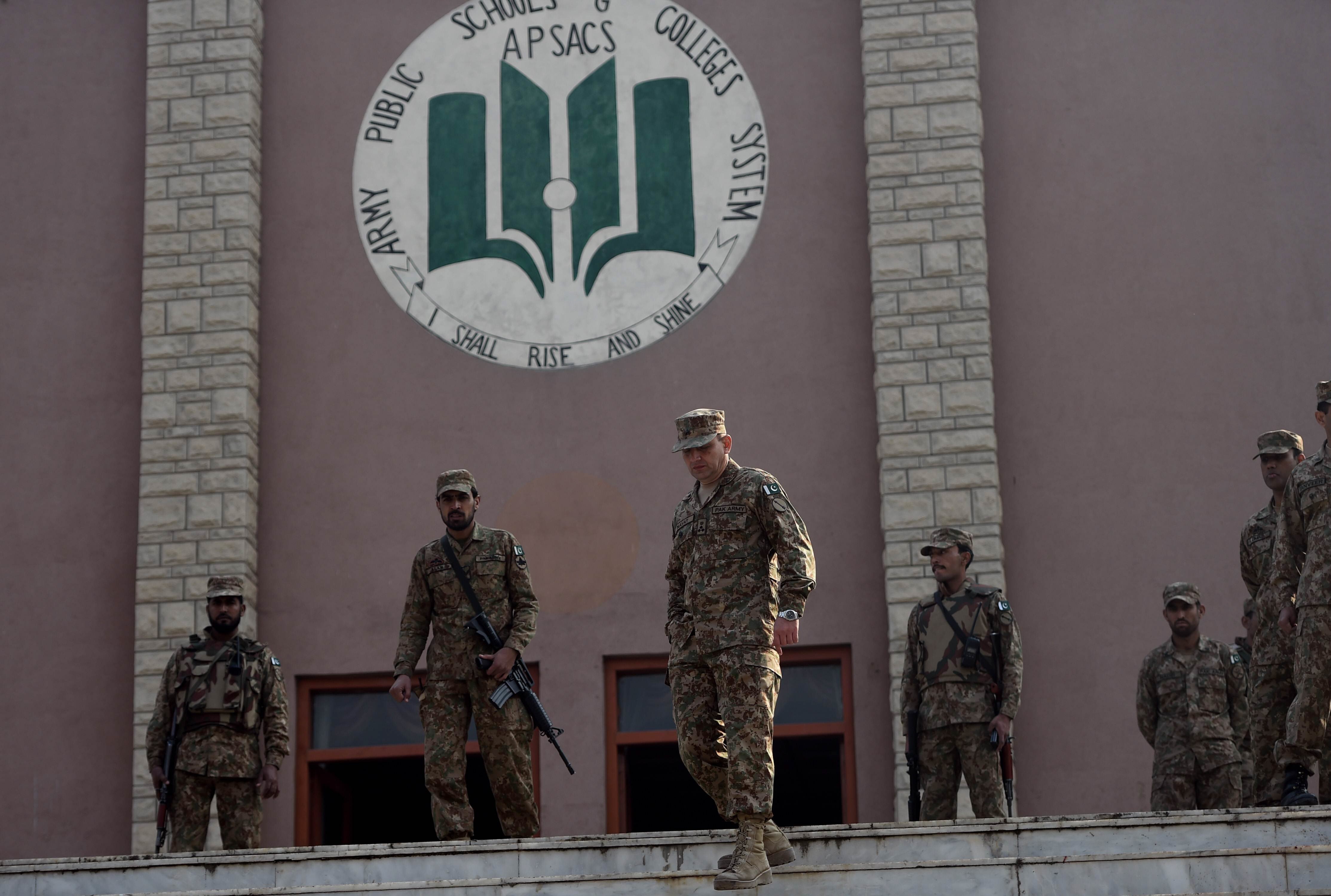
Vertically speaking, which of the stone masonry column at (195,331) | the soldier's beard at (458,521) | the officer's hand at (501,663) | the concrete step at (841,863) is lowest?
the concrete step at (841,863)

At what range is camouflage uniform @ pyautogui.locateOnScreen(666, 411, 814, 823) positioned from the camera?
8.19 m

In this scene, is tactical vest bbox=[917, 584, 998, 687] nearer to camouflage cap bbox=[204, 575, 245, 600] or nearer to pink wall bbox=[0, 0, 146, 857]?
camouflage cap bbox=[204, 575, 245, 600]

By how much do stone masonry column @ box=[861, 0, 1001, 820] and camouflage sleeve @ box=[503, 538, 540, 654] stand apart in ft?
12.9

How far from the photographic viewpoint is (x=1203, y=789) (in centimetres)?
1145

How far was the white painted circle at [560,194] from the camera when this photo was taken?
14.6 metres

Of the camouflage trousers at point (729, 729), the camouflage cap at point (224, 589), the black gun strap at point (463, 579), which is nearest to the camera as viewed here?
the camouflage trousers at point (729, 729)

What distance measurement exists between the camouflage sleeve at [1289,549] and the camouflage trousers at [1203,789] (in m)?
2.19

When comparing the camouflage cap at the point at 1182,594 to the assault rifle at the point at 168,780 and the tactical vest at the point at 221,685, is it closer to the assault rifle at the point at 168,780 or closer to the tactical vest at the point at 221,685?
the tactical vest at the point at 221,685

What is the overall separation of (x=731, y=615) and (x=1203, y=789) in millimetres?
4420

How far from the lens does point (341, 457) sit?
14312mm

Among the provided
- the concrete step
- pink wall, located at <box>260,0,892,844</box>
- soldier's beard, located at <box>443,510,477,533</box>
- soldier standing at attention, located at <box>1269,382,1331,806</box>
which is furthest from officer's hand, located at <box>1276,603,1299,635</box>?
pink wall, located at <box>260,0,892,844</box>

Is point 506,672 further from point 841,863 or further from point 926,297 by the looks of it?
point 926,297

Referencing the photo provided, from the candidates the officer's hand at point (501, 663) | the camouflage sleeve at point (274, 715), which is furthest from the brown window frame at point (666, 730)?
the officer's hand at point (501, 663)

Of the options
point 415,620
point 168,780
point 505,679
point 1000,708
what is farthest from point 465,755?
point 1000,708
